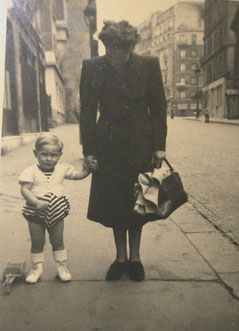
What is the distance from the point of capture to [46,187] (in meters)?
1.86

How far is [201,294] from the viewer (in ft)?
6.17

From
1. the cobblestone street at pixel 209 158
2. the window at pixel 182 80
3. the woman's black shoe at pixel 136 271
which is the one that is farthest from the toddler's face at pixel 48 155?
the window at pixel 182 80

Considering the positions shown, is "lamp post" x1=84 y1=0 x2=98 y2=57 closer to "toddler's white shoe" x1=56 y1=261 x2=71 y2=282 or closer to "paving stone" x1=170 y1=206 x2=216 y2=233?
"toddler's white shoe" x1=56 y1=261 x2=71 y2=282

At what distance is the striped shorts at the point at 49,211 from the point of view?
73.3 inches

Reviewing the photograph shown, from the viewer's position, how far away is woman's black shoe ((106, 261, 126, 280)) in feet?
Answer: 6.84

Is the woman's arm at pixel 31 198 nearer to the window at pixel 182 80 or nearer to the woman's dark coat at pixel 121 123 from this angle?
the woman's dark coat at pixel 121 123

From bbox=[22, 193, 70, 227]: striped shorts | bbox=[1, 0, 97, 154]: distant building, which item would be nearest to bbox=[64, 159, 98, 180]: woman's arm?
bbox=[22, 193, 70, 227]: striped shorts

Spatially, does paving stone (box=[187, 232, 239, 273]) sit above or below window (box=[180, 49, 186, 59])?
below

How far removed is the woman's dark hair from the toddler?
1.79 feet

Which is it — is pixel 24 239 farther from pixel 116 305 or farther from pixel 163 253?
pixel 163 253

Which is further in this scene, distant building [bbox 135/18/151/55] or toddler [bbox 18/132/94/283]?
distant building [bbox 135/18/151/55]

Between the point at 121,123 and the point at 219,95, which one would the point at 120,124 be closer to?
the point at 121,123

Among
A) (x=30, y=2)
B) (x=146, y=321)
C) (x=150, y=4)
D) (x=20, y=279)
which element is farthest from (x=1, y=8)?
(x=146, y=321)

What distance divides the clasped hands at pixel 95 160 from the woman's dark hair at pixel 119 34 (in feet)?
1.89
